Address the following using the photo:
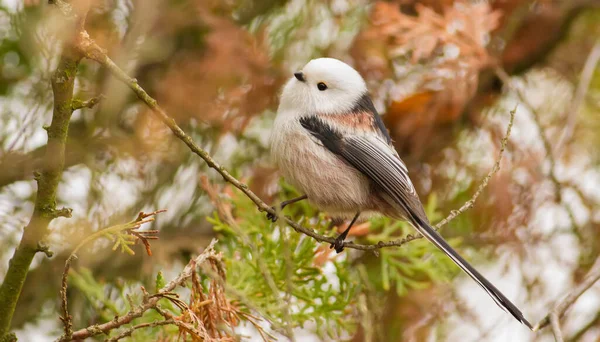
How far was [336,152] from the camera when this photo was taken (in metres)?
2.40

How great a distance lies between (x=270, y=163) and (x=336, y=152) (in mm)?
710

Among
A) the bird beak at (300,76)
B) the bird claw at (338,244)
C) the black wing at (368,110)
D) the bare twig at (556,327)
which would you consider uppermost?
the bird beak at (300,76)

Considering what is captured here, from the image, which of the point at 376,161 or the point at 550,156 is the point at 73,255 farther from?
the point at 550,156

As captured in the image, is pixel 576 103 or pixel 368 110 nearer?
pixel 368 110

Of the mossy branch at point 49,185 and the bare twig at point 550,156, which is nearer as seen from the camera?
the mossy branch at point 49,185

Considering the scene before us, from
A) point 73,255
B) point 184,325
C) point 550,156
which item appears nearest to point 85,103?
point 73,255

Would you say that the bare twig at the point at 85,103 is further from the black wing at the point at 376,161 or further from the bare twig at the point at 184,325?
the black wing at the point at 376,161

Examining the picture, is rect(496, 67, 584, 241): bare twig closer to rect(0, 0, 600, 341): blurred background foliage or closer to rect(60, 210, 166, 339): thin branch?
rect(0, 0, 600, 341): blurred background foliage

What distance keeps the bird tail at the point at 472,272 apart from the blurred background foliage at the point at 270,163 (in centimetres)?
35

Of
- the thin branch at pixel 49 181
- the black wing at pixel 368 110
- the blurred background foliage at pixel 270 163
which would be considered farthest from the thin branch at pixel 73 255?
the black wing at pixel 368 110

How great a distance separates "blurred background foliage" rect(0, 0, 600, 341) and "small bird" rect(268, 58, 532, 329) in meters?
0.15

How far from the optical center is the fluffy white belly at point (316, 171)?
2.36m

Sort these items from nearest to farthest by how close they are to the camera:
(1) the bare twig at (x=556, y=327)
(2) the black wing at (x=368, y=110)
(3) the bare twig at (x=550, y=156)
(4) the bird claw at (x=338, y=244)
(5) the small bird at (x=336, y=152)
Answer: (1) the bare twig at (x=556, y=327), (4) the bird claw at (x=338, y=244), (5) the small bird at (x=336, y=152), (2) the black wing at (x=368, y=110), (3) the bare twig at (x=550, y=156)

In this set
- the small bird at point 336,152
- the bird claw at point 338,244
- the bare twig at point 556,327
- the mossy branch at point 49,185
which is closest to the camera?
the mossy branch at point 49,185
